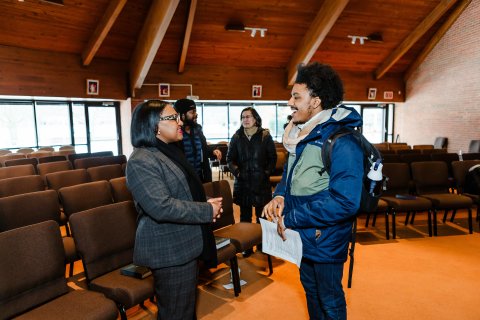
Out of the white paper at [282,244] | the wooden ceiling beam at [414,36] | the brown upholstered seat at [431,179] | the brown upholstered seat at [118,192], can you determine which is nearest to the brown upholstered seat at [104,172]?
the brown upholstered seat at [118,192]

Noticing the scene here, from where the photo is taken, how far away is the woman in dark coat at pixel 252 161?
3.54 metres

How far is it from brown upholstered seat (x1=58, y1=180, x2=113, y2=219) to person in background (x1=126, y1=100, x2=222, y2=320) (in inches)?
73.0

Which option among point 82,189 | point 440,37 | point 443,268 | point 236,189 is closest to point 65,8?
point 82,189

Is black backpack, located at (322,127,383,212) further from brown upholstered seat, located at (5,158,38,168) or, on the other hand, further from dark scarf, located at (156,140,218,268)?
brown upholstered seat, located at (5,158,38,168)

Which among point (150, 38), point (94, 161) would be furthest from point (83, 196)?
point (150, 38)

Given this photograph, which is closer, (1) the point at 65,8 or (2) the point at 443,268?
(2) the point at 443,268

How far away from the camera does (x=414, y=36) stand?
9695 millimetres

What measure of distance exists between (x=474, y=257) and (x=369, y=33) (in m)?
7.56

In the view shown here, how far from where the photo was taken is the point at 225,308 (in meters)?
2.67

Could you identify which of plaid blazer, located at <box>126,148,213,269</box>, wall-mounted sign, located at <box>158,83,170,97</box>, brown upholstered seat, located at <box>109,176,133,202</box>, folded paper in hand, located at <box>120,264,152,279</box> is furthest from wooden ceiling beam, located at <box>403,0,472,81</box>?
folded paper in hand, located at <box>120,264,152,279</box>

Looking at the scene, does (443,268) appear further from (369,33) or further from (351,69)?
(351,69)

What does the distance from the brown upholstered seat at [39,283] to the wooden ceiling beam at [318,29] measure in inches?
261

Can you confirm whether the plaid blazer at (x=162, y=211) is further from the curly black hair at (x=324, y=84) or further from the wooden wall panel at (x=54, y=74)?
the wooden wall panel at (x=54, y=74)

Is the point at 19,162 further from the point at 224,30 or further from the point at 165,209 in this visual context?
the point at 224,30
